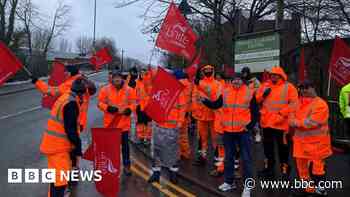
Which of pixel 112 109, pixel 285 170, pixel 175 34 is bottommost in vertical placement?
pixel 285 170

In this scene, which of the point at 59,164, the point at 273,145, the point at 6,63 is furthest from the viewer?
the point at 273,145

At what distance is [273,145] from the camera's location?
24.4 feet

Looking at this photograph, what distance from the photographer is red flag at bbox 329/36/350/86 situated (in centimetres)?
903

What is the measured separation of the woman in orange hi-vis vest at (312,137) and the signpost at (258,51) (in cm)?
286

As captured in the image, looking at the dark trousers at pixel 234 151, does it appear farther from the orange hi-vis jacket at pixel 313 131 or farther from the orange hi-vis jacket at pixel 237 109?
the orange hi-vis jacket at pixel 313 131

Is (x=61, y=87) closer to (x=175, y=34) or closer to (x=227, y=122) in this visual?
(x=175, y=34)

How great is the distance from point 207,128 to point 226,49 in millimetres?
10775

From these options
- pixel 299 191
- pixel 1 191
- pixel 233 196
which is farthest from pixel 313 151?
pixel 1 191

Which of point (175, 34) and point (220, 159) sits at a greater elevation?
point (175, 34)

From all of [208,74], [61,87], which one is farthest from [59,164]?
[208,74]

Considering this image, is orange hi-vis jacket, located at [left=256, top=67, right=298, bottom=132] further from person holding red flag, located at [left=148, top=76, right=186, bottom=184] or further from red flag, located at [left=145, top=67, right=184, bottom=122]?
red flag, located at [left=145, top=67, right=184, bottom=122]

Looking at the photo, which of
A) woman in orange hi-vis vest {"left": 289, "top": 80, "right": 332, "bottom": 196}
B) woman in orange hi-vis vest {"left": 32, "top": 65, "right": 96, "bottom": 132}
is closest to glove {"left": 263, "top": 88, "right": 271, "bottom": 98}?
woman in orange hi-vis vest {"left": 289, "top": 80, "right": 332, "bottom": 196}

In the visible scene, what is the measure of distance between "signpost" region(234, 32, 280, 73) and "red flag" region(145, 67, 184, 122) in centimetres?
357

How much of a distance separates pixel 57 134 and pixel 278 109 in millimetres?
3817
